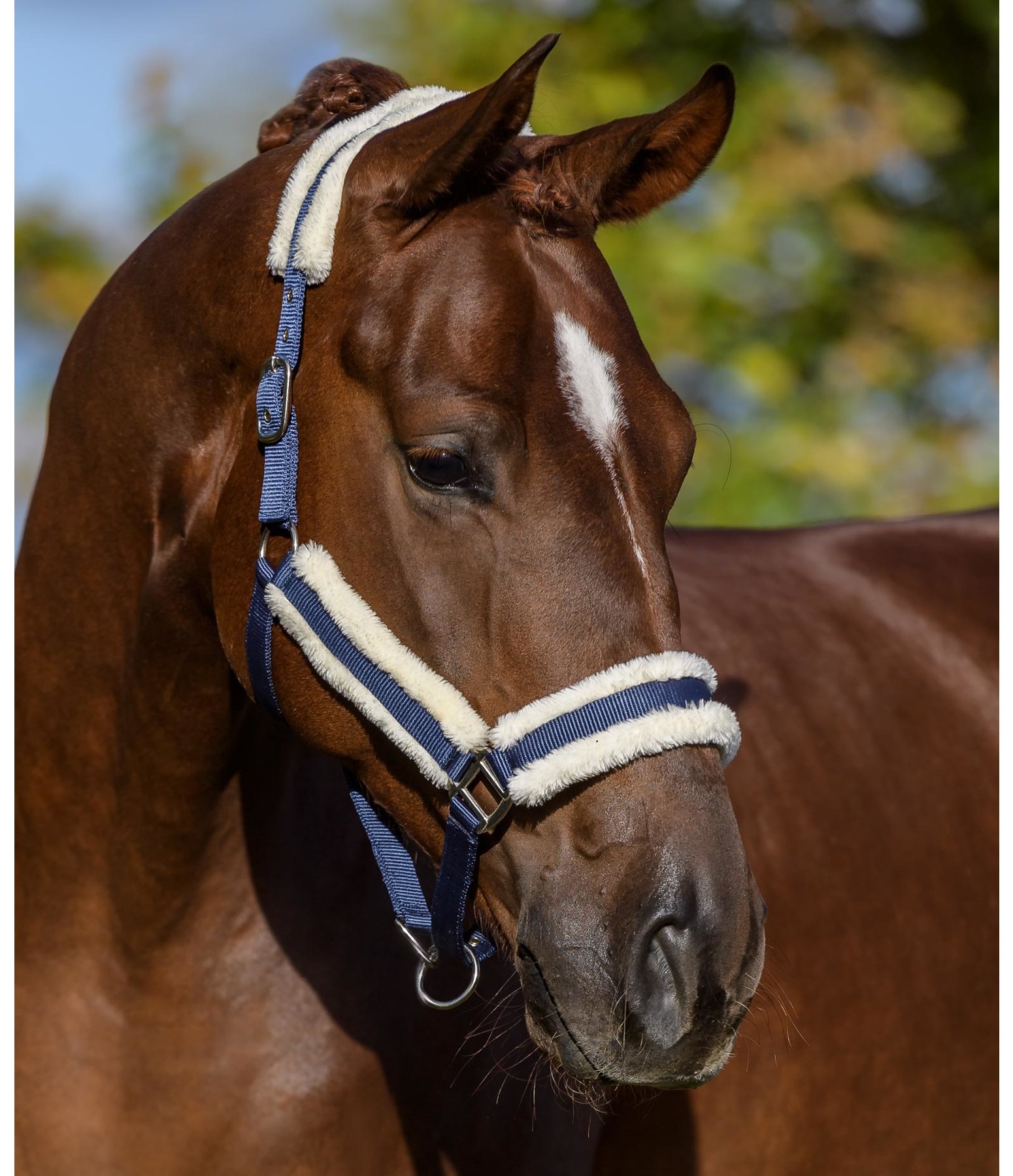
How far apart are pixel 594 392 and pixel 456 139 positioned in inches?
14.2

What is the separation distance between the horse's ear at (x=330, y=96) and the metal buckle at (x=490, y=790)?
1.07m

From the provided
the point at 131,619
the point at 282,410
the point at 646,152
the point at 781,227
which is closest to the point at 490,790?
the point at 282,410

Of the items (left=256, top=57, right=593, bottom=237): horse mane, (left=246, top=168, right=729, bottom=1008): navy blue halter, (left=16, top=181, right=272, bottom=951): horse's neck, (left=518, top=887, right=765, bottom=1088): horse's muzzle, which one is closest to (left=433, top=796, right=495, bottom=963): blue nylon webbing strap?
(left=246, top=168, right=729, bottom=1008): navy blue halter

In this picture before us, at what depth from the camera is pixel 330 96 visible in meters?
2.03

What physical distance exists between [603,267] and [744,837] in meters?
1.27

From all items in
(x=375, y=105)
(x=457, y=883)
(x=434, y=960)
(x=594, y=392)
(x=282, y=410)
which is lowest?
(x=434, y=960)

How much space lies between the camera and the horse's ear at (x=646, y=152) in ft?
5.83

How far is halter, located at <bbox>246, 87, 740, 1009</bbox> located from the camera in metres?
1.51

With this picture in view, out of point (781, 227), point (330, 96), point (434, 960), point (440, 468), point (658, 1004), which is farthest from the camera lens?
point (781, 227)

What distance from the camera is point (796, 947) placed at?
8.45ft

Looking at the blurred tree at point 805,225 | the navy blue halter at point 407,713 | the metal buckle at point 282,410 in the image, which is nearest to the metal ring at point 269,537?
the navy blue halter at point 407,713

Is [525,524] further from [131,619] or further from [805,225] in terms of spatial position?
[805,225]

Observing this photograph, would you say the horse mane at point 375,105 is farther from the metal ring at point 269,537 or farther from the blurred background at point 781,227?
the blurred background at point 781,227

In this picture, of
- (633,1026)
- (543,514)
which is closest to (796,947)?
(633,1026)
